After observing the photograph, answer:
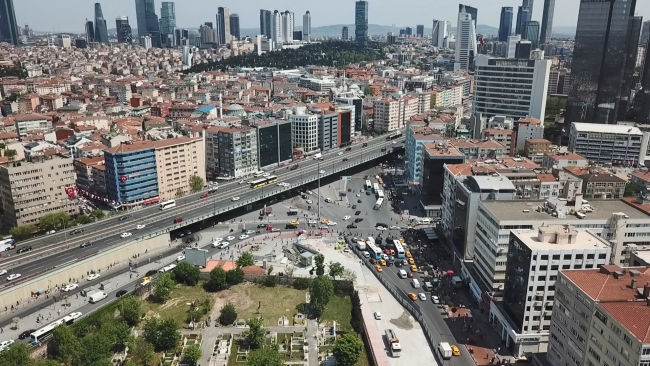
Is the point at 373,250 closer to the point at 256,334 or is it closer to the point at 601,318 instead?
the point at 256,334

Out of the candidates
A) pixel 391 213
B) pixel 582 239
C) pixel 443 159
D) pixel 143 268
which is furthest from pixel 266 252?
pixel 582 239

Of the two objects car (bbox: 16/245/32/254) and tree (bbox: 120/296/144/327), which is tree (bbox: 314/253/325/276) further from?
car (bbox: 16/245/32/254)

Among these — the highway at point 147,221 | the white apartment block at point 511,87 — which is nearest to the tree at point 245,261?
the highway at point 147,221

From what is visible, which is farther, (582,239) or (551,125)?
(551,125)

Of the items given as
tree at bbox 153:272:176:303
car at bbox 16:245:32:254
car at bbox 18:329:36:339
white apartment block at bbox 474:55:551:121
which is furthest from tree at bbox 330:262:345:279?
white apartment block at bbox 474:55:551:121

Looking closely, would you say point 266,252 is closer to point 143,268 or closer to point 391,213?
point 143,268
